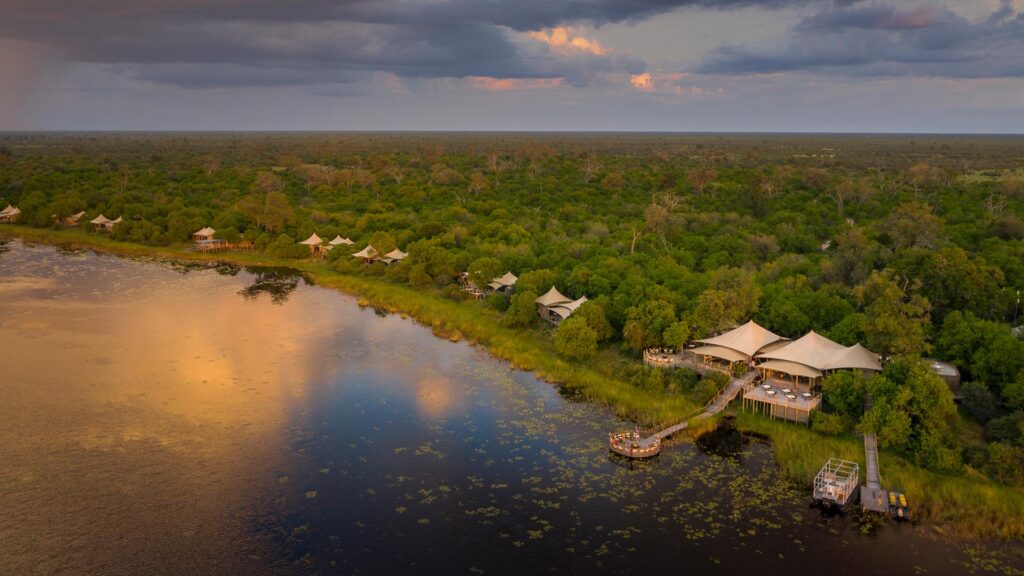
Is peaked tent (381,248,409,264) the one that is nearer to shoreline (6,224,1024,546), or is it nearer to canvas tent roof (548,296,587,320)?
shoreline (6,224,1024,546)

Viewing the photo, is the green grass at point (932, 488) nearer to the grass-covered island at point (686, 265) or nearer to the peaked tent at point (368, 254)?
the grass-covered island at point (686, 265)

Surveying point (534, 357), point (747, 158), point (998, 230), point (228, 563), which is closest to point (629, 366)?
point (534, 357)

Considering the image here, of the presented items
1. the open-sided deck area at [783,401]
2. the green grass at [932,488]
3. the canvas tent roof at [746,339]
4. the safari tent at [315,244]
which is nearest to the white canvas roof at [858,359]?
the open-sided deck area at [783,401]

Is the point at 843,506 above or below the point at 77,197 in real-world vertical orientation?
below

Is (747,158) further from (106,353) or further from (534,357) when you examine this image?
(106,353)

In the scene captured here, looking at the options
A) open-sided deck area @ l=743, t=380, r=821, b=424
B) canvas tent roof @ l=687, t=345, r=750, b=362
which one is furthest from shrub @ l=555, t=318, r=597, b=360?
open-sided deck area @ l=743, t=380, r=821, b=424

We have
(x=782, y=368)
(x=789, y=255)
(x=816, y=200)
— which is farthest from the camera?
(x=816, y=200)

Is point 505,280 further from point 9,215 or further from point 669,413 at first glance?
point 9,215
